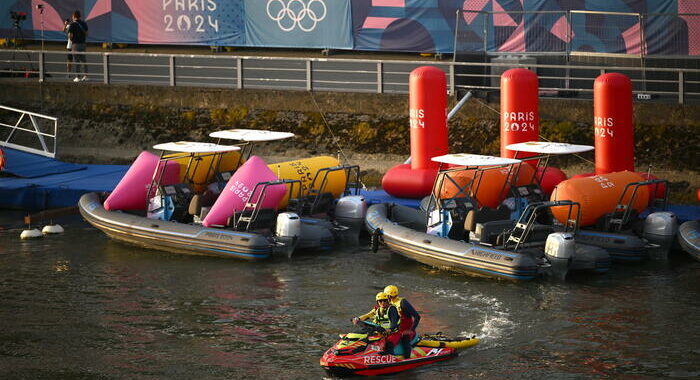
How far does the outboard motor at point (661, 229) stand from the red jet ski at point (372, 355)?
7429 millimetres

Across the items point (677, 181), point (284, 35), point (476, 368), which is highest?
point (284, 35)

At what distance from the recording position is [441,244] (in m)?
23.3

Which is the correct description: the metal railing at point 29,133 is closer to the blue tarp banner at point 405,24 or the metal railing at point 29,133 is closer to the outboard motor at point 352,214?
the blue tarp banner at point 405,24

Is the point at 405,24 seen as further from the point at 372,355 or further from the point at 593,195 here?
the point at 372,355

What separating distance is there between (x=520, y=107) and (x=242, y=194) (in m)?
6.61

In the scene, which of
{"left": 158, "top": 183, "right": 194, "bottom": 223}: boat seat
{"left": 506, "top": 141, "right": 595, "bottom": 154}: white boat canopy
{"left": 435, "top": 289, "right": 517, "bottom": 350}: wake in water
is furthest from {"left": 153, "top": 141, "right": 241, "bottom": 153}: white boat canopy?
{"left": 435, "top": 289, "right": 517, "bottom": 350}: wake in water

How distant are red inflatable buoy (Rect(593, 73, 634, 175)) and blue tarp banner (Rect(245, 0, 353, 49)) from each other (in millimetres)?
11548

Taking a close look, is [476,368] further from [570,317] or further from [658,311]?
[658,311]

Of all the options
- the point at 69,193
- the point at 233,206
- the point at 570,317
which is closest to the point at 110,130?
the point at 69,193

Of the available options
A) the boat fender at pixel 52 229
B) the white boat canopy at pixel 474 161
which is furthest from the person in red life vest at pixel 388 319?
the boat fender at pixel 52 229

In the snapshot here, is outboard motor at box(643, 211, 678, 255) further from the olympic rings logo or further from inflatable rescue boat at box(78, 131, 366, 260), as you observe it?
the olympic rings logo

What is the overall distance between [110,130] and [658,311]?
1878 cm

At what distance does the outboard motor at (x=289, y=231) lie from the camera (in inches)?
961

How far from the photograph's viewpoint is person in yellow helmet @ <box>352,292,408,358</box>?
17828 millimetres
